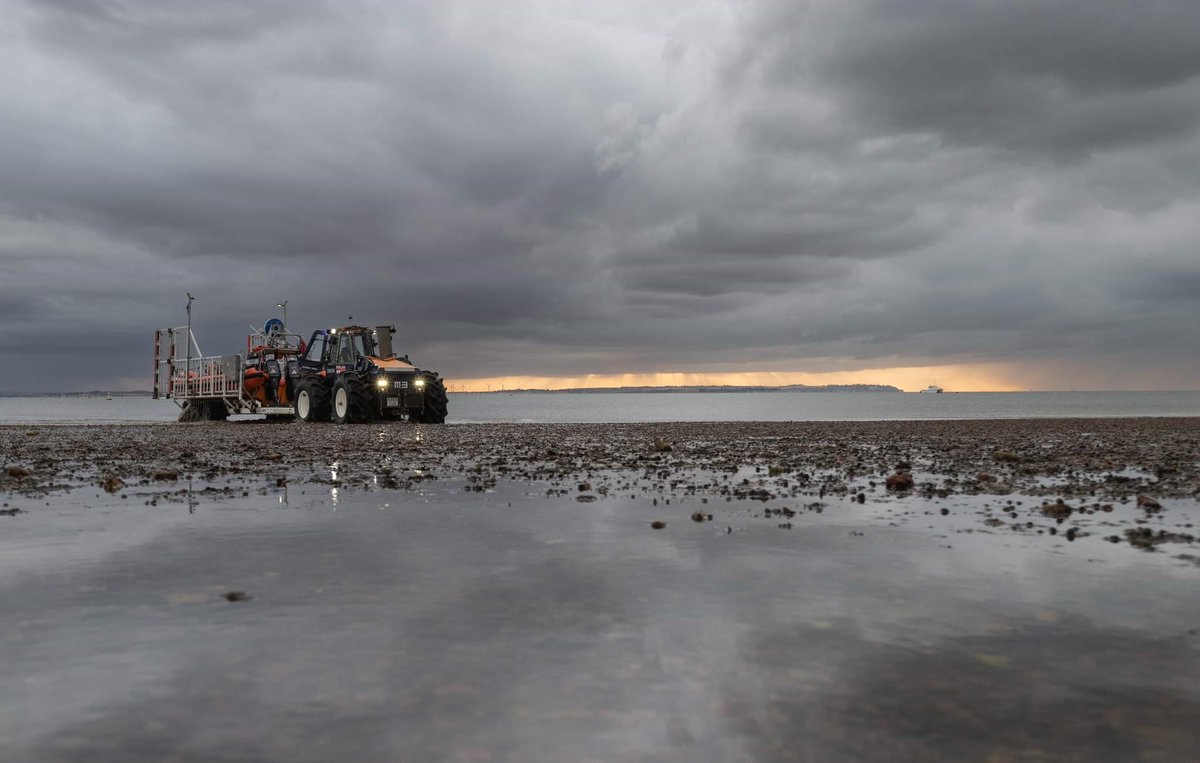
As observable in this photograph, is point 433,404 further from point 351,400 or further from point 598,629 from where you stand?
point 598,629

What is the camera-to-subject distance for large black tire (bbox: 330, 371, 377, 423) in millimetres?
34344

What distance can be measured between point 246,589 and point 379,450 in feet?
49.9

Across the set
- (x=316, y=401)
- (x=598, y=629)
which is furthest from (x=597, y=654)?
(x=316, y=401)

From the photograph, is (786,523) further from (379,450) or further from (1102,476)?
(379,450)

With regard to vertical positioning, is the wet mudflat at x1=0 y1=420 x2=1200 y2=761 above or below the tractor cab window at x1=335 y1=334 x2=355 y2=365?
below

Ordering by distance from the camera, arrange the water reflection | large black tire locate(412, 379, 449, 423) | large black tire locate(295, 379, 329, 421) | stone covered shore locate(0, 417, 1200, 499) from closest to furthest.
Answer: the water reflection → stone covered shore locate(0, 417, 1200, 499) → large black tire locate(295, 379, 329, 421) → large black tire locate(412, 379, 449, 423)

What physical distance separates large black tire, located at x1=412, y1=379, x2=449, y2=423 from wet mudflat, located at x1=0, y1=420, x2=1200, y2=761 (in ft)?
86.4

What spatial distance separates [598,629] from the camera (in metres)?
4.69

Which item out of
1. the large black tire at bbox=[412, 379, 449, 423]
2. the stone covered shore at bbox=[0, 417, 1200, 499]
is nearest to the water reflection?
the stone covered shore at bbox=[0, 417, 1200, 499]

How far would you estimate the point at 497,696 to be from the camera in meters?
3.62

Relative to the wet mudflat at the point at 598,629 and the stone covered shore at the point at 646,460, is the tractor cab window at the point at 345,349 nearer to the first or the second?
the stone covered shore at the point at 646,460

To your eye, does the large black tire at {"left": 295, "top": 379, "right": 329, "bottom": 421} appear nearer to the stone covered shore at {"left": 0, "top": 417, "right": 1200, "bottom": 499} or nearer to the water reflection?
the stone covered shore at {"left": 0, "top": 417, "right": 1200, "bottom": 499}

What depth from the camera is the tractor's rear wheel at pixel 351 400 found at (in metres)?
34.3

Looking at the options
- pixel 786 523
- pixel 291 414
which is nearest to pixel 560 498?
pixel 786 523
